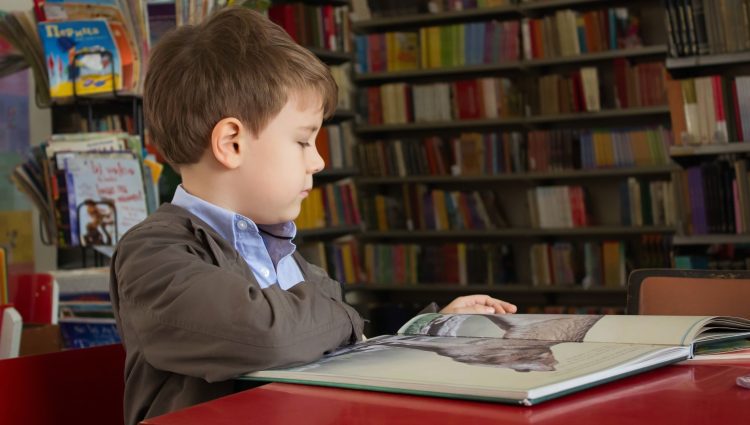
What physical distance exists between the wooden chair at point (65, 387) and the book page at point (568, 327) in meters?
0.36

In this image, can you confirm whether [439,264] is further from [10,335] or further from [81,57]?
[10,335]

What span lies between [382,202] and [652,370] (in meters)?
5.03

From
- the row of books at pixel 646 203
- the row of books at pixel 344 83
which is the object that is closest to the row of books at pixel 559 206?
the row of books at pixel 646 203

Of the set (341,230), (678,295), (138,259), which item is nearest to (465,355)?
(138,259)

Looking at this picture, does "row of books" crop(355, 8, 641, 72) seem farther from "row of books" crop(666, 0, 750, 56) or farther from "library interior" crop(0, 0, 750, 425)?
"row of books" crop(666, 0, 750, 56)

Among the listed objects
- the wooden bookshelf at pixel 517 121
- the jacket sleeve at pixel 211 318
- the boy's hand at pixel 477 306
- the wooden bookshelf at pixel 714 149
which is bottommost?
the boy's hand at pixel 477 306

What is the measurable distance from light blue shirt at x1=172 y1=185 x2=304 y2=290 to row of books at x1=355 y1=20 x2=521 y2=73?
442 cm

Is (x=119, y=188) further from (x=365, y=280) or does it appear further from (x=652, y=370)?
(x=365, y=280)

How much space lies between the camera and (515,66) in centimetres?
536

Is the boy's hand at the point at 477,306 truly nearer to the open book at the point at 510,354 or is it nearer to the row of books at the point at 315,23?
the open book at the point at 510,354

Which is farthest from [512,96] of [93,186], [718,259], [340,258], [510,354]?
[510,354]

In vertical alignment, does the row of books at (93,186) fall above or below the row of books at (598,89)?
below

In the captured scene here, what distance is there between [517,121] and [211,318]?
15.4 ft

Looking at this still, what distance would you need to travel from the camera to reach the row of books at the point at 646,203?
4984mm
